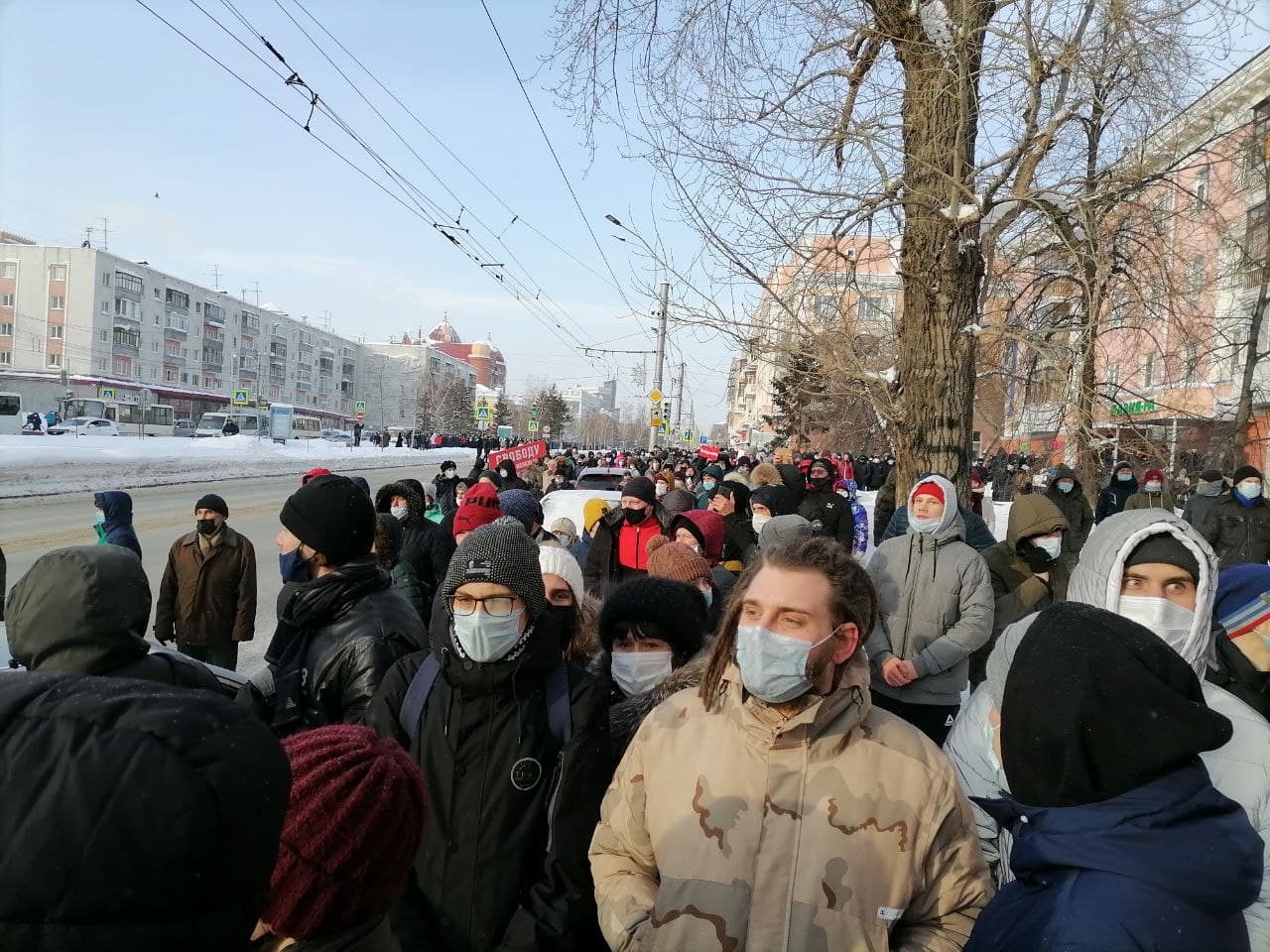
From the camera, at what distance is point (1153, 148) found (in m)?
6.51

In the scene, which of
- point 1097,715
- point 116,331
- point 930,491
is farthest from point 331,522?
point 116,331

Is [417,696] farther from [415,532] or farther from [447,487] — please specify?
[447,487]

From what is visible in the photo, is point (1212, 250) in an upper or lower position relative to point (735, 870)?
upper

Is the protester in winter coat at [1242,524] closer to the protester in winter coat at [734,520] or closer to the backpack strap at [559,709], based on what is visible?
the protester in winter coat at [734,520]

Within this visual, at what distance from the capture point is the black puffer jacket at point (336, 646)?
2.94 m

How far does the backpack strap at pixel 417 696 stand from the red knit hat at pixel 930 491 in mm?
3095

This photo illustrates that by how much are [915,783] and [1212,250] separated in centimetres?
1048

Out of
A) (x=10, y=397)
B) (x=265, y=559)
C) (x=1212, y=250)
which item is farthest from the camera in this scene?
(x=10, y=397)

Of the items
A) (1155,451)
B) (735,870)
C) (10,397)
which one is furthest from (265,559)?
(10,397)

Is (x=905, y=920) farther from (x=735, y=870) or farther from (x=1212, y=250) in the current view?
(x=1212, y=250)

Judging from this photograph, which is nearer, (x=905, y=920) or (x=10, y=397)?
(x=905, y=920)

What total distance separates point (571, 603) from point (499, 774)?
151 centimetres

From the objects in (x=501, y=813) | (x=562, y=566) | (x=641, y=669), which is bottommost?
(x=501, y=813)

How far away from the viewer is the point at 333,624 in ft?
10.1
